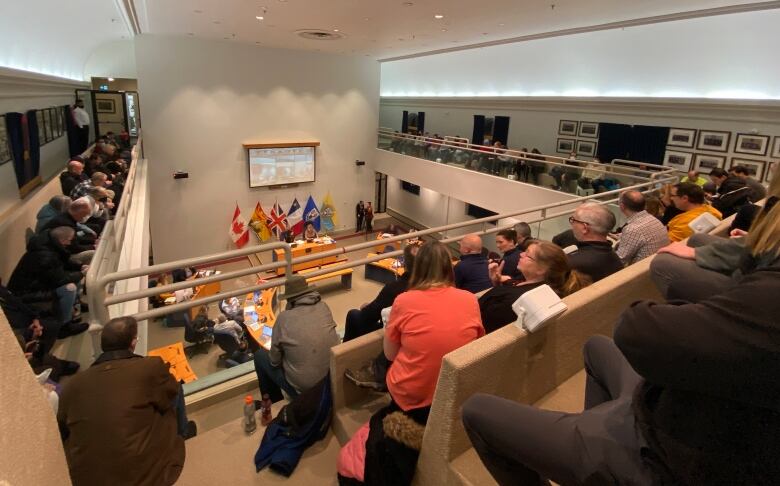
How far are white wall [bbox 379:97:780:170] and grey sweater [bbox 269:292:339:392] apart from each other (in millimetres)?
9487

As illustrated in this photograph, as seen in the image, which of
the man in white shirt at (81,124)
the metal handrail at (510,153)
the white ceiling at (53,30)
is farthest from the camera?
the man in white shirt at (81,124)

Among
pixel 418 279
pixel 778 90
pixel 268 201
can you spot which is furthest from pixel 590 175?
pixel 268 201

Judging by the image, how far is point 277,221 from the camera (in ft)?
42.6

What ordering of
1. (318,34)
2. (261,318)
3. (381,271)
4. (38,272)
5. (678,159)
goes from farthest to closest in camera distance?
1. (381,271)
2. (318,34)
3. (678,159)
4. (261,318)
5. (38,272)

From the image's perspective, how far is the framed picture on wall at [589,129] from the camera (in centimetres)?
1082

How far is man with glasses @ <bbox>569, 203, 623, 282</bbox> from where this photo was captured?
9.37 ft

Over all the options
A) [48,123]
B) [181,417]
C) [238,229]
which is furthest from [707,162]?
[48,123]

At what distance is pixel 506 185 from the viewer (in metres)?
9.86

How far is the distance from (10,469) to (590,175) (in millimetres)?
8455

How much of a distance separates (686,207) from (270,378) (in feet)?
13.6

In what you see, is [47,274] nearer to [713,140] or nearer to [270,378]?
[270,378]

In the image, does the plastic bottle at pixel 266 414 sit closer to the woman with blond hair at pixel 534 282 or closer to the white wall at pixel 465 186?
the woman with blond hair at pixel 534 282

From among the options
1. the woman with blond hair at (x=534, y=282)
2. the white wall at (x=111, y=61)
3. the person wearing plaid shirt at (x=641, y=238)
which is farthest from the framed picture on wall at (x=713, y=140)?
the white wall at (x=111, y=61)

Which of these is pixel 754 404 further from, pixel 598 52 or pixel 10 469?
pixel 598 52
